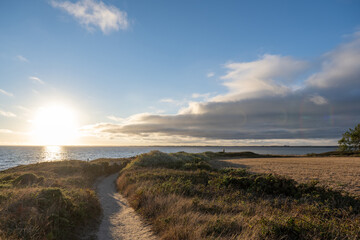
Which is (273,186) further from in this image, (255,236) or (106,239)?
(106,239)

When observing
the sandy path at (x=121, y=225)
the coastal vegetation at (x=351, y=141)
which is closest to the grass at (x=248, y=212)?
the sandy path at (x=121, y=225)

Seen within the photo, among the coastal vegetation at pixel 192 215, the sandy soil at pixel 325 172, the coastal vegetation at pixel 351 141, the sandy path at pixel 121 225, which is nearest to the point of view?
the coastal vegetation at pixel 192 215

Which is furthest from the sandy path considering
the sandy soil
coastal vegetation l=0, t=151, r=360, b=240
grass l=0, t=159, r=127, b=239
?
the sandy soil

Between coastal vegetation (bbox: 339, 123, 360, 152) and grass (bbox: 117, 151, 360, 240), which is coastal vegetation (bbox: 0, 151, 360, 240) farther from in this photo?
coastal vegetation (bbox: 339, 123, 360, 152)

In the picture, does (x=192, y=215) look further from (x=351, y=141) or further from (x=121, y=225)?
(x=351, y=141)

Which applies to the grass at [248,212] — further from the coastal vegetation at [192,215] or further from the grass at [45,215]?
the grass at [45,215]

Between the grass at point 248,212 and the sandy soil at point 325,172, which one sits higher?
the grass at point 248,212

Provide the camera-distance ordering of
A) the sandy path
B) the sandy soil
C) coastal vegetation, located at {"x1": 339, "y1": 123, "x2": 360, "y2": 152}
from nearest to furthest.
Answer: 1. the sandy path
2. the sandy soil
3. coastal vegetation, located at {"x1": 339, "y1": 123, "x2": 360, "y2": 152}

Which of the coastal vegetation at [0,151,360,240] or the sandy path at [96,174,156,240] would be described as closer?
the coastal vegetation at [0,151,360,240]

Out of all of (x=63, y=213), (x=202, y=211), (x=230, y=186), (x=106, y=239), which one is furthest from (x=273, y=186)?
(x=63, y=213)

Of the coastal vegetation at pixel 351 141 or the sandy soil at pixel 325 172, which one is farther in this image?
the coastal vegetation at pixel 351 141

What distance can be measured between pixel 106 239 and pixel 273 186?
13.7 metres

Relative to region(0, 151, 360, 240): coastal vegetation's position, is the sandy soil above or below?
below

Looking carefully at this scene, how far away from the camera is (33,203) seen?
9.45 metres
